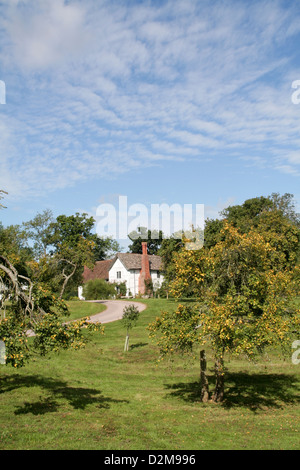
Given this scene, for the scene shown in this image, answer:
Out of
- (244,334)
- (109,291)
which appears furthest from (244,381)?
(109,291)

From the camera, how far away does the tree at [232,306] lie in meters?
13.9

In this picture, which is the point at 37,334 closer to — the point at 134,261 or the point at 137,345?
the point at 137,345

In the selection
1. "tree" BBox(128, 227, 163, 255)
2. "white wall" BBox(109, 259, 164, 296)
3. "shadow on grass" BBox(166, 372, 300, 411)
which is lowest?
"shadow on grass" BBox(166, 372, 300, 411)

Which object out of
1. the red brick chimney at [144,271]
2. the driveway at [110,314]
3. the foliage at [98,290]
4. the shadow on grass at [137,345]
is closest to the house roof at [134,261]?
the red brick chimney at [144,271]

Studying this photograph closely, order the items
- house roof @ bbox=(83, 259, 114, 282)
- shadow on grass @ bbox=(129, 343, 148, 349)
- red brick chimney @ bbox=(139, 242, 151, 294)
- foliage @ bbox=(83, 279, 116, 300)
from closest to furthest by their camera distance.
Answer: shadow on grass @ bbox=(129, 343, 148, 349)
foliage @ bbox=(83, 279, 116, 300)
red brick chimney @ bbox=(139, 242, 151, 294)
house roof @ bbox=(83, 259, 114, 282)

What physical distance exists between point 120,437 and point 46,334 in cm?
402

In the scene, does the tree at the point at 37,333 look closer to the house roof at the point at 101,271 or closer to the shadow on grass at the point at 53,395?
the shadow on grass at the point at 53,395

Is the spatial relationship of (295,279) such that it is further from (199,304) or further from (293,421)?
(293,421)

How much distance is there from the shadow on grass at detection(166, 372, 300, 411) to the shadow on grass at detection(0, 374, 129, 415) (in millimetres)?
3980

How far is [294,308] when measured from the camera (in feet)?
51.1

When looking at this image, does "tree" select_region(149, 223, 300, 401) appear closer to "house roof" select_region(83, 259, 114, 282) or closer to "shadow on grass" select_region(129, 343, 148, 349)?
"shadow on grass" select_region(129, 343, 148, 349)

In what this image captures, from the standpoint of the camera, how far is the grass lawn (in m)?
12.0

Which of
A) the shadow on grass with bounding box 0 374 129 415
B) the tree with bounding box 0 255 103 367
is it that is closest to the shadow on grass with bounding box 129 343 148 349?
the shadow on grass with bounding box 0 374 129 415

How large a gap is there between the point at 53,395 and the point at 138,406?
401 centimetres
